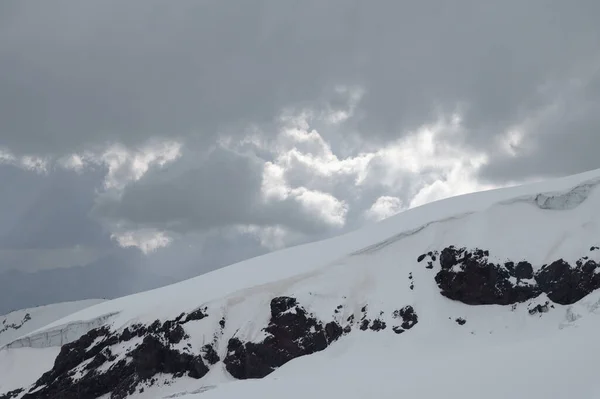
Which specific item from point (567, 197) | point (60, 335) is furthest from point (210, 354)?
point (567, 197)

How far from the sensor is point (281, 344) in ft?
214

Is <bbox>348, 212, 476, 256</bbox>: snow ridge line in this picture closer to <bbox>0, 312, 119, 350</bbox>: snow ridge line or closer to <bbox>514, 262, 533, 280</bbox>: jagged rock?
<bbox>514, 262, 533, 280</bbox>: jagged rock

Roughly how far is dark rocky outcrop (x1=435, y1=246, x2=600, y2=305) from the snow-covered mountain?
117 millimetres

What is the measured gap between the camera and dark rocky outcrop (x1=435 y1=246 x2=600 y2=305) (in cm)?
5875

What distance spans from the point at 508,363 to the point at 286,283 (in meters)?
51.2

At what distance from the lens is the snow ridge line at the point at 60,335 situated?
84.7 meters

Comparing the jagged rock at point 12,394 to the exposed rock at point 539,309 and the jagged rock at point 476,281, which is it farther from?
the exposed rock at point 539,309

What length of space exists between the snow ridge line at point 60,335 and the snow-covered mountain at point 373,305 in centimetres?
135

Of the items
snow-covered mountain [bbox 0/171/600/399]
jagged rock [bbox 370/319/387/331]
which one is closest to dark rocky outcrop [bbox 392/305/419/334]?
snow-covered mountain [bbox 0/171/600/399]

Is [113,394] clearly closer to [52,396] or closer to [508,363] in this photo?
[52,396]

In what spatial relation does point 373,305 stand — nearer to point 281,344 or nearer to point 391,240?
point 391,240

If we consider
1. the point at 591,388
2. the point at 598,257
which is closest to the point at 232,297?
the point at 598,257

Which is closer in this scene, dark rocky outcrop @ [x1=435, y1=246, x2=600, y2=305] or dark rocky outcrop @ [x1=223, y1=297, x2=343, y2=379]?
dark rocky outcrop @ [x1=435, y1=246, x2=600, y2=305]

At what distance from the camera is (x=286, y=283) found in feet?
238
